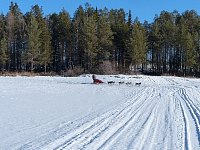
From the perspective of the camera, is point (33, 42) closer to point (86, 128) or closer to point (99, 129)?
point (86, 128)

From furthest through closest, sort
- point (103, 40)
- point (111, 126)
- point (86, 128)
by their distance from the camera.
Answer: point (103, 40) → point (111, 126) → point (86, 128)

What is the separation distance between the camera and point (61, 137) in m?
9.45

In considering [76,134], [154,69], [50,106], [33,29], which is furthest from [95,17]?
[76,134]

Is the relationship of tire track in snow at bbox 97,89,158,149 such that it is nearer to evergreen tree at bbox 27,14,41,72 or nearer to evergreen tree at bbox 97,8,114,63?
evergreen tree at bbox 97,8,114,63

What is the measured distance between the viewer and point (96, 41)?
70062 mm

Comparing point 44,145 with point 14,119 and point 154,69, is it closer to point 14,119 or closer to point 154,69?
point 14,119

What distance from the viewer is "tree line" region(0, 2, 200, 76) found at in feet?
230

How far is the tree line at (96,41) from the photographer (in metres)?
70.1

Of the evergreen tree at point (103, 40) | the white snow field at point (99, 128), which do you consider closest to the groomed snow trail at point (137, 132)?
the white snow field at point (99, 128)

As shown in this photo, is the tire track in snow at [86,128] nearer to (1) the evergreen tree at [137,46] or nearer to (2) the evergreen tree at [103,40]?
(1) the evergreen tree at [137,46]

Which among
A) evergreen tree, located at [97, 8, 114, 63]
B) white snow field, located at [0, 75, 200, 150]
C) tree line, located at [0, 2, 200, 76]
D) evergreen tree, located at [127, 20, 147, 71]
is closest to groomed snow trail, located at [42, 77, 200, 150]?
white snow field, located at [0, 75, 200, 150]

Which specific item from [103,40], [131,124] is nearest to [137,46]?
[103,40]

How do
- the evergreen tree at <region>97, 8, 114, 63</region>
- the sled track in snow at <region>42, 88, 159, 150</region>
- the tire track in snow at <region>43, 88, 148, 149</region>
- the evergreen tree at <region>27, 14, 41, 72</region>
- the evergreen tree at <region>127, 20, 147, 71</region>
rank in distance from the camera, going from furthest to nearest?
1. the evergreen tree at <region>97, 8, 114, 63</region>
2. the evergreen tree at <region>127, 20, 147, 71</region>
3. the evergreen tree at <region>27, 14, 41, 72</region>
4. the tire track in snow at <region>43, 88, 148, 149</region>
5. the sled track in snow at <region>42, 88, 159, 150</region>

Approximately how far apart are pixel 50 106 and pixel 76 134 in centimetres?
710
